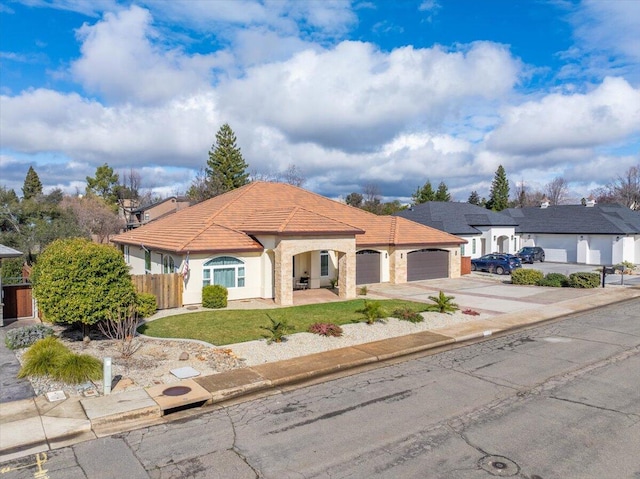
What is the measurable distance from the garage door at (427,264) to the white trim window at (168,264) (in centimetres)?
1518

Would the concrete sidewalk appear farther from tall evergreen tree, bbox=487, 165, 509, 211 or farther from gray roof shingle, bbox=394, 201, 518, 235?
tall evergreen tree, bbox=487, 165, 509, 211

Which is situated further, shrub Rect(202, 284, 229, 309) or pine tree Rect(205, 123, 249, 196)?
pine tree Rect(205, 123, 249, 196)

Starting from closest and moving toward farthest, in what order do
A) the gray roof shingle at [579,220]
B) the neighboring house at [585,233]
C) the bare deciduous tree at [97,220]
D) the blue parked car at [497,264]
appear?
the blue parked car at [497,264]
the neighboring house at [585,233]
the gray roof shingle at [579,220]
the bare deciduous tree at [97,220]

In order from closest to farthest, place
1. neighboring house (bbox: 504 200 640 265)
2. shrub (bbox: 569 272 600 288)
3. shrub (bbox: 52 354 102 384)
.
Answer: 1. shrub (bbox: 52 354 102 384)
2. shrub (bbox: 569 272 600 288)
3. neighboring house (bbox: 504 200 640 265)

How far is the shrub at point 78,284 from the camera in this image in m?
13.0

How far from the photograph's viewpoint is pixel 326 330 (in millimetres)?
15117

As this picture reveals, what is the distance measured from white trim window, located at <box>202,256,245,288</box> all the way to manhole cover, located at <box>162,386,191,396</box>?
36.0 ft

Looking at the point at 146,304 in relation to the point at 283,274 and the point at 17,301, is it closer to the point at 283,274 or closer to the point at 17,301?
the point at 17,301

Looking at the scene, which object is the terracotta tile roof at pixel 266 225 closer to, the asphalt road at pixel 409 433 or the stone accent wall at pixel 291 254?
the stone accent wall at pixel 291 254

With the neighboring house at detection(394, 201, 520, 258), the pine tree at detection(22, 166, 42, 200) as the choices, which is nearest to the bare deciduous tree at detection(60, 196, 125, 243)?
the pine tree at detection(22, 166, 42, 200)

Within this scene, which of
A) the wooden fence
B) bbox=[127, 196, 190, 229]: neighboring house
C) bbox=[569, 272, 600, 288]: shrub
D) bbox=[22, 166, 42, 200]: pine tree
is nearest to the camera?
the wooden fence

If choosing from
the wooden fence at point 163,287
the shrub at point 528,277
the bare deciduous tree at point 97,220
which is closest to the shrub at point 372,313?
the wooden fence at point 163,287

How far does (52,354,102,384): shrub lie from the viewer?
10.5 meters

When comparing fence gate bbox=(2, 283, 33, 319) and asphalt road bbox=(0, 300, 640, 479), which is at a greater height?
fence gate bbox=(2, 283, 33, 319)
